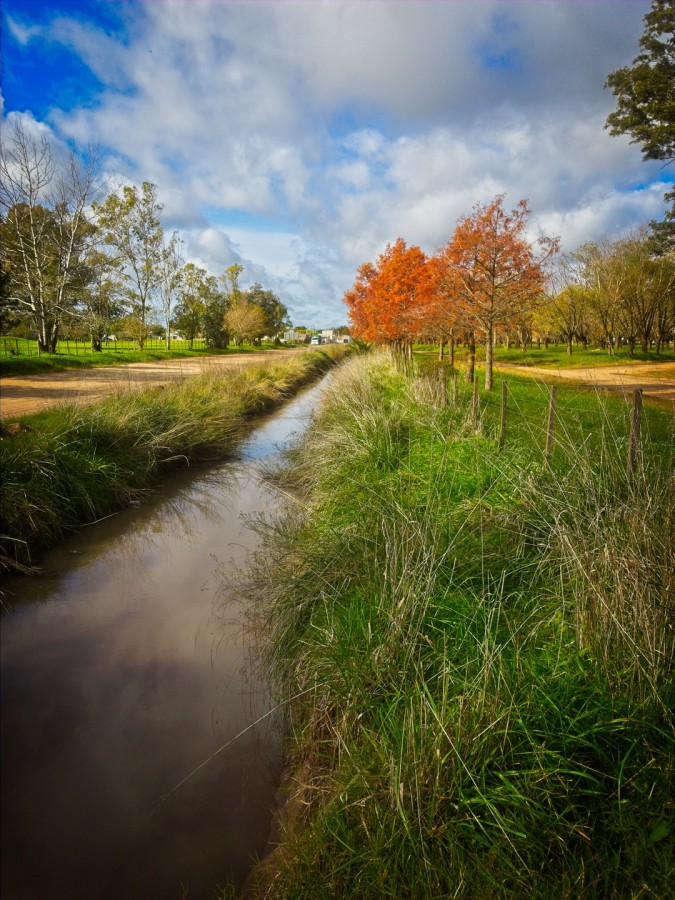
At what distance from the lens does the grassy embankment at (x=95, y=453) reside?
570 cm

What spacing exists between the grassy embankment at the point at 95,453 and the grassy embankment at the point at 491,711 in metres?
3.47

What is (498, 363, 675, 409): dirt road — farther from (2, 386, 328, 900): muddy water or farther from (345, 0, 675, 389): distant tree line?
(2, 386, 328, 900): muddy water

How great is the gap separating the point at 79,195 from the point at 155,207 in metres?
12.1

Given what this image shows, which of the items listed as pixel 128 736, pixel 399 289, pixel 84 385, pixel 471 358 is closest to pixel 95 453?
pixel 128 736

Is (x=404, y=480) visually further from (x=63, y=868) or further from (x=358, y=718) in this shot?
(x=63, y=868)

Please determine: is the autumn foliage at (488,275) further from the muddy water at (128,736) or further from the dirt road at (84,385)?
the muddy water at (128,736)

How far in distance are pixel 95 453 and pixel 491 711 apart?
271 inches

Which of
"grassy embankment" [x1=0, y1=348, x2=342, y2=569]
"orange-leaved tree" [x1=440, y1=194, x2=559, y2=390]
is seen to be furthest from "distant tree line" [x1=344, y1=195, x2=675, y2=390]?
"grassy embankment" [x1=0, y1=348, x2=342, y2=569]

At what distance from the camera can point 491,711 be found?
7.14ft

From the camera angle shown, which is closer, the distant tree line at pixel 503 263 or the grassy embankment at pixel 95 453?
the grassy embankment at pixel 95 453

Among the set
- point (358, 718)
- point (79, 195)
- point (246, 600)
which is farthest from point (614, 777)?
point (79, 195)

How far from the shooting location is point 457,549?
11.9ft

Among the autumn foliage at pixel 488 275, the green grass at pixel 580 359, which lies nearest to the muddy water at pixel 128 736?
the autumn foliage at pixel 488 275

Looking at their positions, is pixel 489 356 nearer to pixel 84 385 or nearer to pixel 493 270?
pixel 493 270
